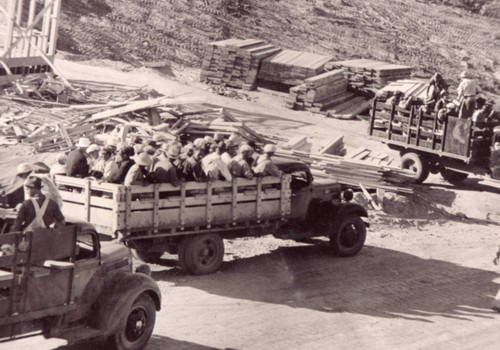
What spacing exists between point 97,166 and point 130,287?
189 inches

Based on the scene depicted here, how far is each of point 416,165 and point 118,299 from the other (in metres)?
15.4

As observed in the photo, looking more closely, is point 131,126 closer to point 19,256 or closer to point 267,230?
point 267,230

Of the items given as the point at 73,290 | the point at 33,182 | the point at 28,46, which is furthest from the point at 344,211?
the point at 28,46

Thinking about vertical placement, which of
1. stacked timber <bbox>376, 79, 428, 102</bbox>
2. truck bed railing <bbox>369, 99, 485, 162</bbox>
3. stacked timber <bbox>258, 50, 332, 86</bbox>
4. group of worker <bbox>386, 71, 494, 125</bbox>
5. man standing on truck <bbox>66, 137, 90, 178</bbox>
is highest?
stacked timber <bbox>258, 50, 332, 86</bbox>

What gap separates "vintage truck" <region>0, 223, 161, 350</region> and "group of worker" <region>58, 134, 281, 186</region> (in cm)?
309

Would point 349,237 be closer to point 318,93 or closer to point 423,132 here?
point 423,132

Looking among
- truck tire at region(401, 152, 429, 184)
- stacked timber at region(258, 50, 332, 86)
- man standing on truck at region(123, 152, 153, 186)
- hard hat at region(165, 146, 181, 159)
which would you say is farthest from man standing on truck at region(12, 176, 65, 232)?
stacked timber at region(258, 50, 332, 86)

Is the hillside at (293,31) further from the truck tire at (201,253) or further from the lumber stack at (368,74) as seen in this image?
the truck tire at (201,253)

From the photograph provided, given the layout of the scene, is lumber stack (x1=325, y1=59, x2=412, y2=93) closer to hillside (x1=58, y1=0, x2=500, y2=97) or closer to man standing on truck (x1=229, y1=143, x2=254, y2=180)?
hillside (x1=58, y1=0, x2=500, y2=97)

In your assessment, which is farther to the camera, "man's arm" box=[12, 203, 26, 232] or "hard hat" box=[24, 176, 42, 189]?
"hard hat" box=[24, 176, 42, 189]

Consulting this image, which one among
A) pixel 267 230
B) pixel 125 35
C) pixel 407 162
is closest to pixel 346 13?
pixel 125 35

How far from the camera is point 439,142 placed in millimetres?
23938

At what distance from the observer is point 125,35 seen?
1492 inches

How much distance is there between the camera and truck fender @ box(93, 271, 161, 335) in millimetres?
10615
